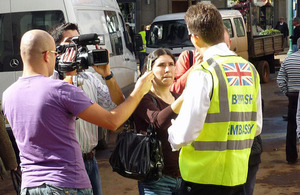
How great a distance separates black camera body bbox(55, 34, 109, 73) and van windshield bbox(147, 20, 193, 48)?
39.0ft

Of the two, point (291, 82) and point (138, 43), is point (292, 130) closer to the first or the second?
point (291, 82)

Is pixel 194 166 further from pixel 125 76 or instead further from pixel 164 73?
pixel 125 76

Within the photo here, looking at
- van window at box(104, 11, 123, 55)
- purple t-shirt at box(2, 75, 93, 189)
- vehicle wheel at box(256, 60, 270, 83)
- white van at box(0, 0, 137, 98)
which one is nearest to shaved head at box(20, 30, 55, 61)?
purple t-shirt at box(2, 75, 93, 189)

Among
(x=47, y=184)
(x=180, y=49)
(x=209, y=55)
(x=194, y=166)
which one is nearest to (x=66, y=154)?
(x=47, y=184)

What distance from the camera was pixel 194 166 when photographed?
10.3 ft

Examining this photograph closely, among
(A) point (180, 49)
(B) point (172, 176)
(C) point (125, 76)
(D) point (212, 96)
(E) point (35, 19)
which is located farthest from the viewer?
(A) point (180, 49)

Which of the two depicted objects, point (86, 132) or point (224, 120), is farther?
point (86, 132)

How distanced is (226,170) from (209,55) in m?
0.64

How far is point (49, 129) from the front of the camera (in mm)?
3117

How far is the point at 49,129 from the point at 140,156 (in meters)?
0.83

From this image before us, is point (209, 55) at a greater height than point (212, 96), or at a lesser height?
greater

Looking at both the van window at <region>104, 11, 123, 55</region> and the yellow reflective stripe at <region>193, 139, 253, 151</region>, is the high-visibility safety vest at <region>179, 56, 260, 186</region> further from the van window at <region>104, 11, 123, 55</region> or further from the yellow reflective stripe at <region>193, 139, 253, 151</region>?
the van window at <region>104, 11, 123, 55</region>

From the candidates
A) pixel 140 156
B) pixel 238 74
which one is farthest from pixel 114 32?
pixel 238 74

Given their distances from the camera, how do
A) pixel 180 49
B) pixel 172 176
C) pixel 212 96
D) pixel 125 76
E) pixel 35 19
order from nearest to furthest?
pixel 212 96, pixel 172 176, pixel 35 19, pixel 125 76, pixel 180 49
